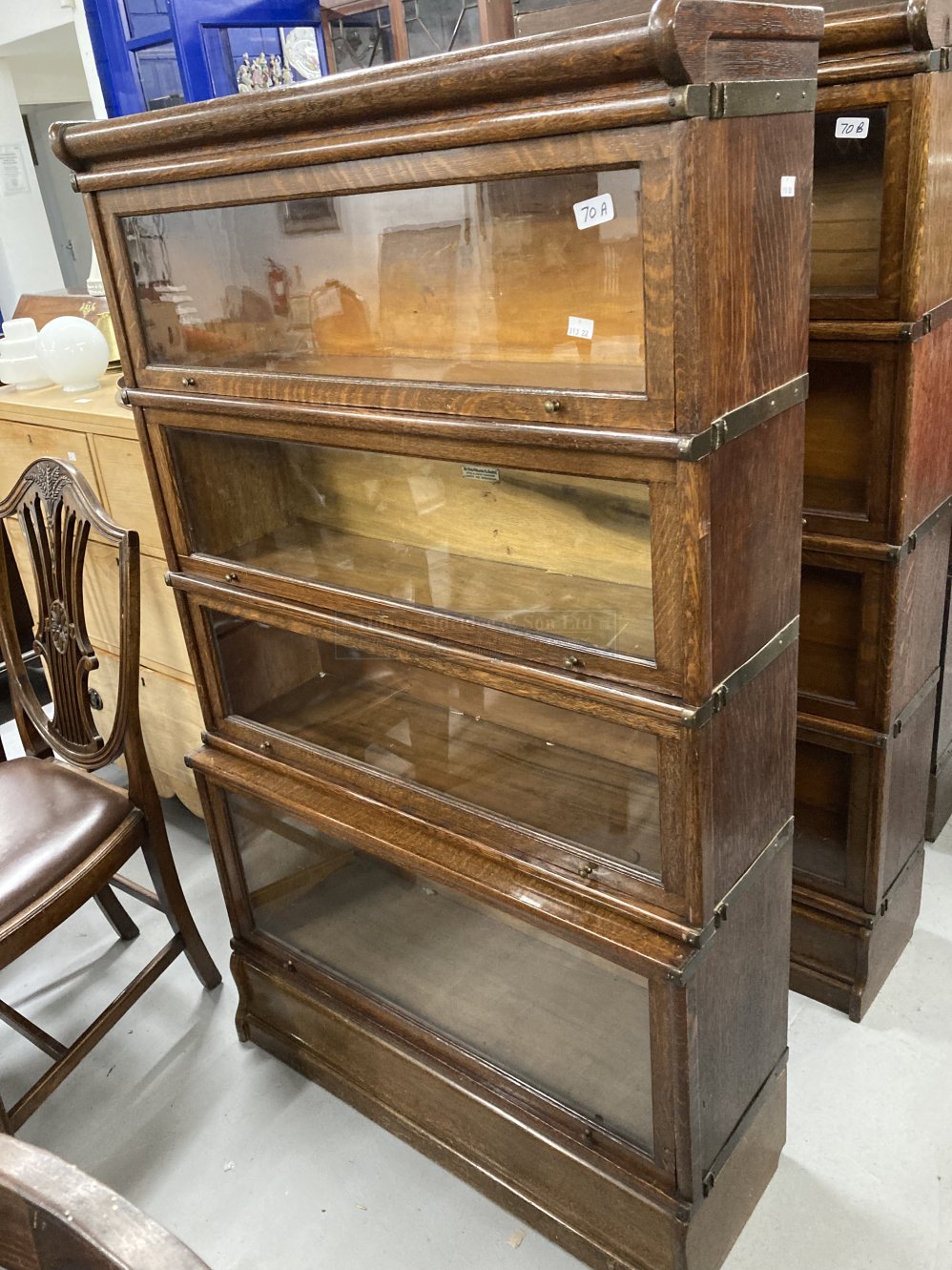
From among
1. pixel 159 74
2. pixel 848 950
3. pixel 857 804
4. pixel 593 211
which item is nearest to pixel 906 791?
pixel 857 804

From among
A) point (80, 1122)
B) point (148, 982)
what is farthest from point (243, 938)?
point (80, 1122)

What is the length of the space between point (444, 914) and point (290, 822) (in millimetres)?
326

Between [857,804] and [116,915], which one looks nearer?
[857,804]

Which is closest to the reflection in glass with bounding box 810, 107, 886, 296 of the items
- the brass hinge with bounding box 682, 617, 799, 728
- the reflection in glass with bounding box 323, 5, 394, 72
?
the brass hinge with bounding box 682, 617, 799, 728

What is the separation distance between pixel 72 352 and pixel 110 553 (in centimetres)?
47

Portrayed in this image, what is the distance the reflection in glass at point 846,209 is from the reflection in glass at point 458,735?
0.84 meters

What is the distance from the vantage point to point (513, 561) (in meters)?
1.36

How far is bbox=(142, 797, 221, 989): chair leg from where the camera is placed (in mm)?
1998

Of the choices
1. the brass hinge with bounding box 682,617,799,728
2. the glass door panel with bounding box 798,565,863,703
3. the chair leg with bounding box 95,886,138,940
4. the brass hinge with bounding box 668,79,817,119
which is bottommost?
the chair leg with bounding box 95,886,138,940

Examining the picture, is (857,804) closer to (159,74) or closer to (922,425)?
(922,425)

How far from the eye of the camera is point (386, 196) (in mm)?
1200

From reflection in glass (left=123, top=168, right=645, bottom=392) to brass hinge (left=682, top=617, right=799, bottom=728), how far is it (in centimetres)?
35

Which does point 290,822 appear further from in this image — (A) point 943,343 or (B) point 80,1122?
(A) point 943,343

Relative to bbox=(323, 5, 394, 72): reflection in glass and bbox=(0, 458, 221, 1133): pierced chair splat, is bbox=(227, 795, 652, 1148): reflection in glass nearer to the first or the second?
bbox=(0, 458, 221, 1133): pierced chair splat
